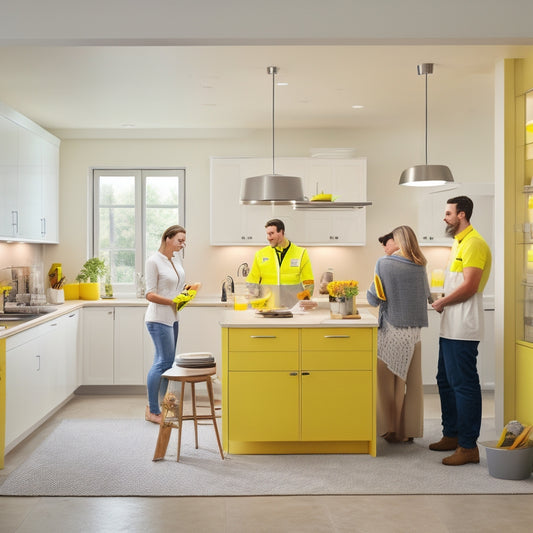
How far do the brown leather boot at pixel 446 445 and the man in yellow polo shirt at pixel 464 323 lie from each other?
0.88 feet

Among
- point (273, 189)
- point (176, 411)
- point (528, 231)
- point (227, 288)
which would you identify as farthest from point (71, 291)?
point (528, 231)

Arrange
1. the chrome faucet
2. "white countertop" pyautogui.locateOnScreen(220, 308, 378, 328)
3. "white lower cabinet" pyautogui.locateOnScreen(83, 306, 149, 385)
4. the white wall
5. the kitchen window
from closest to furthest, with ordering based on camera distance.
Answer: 1. "white countertop" pyautogui.locateOnScreen(220, 308, 378, 328)
2. "white lower cabinet" pyautogui.locateOnScreen(83, 306, 149, 385)
3. the chrome faucet
4. the white wall
5. the kitchen window

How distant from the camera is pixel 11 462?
4656mm

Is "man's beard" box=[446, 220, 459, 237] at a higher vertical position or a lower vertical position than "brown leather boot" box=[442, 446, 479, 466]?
higher

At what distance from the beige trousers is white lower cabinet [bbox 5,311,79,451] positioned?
2578 millimetres

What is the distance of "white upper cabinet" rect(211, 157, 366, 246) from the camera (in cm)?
726

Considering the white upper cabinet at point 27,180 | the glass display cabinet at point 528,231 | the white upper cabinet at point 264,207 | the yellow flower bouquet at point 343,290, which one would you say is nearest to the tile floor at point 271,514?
the glass display cabinet at point 528,231

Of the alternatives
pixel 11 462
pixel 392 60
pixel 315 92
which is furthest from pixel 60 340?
pixel 392 60

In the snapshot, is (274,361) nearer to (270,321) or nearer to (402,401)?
(270,321)

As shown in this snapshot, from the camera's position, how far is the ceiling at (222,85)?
15.6 ft

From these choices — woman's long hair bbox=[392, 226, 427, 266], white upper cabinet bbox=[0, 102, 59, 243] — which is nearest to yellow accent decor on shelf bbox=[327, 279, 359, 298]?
woman's long hair bbox=[392, 226, 427, 266]

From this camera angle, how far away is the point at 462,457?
4555mm

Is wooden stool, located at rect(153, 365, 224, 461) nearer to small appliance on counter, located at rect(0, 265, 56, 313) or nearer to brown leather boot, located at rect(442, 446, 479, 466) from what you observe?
brown leather boot, located at rect(442, 446, 479, 466)

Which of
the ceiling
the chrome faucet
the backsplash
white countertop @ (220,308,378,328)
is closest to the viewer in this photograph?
white countertop @ (220,308,378,328)
